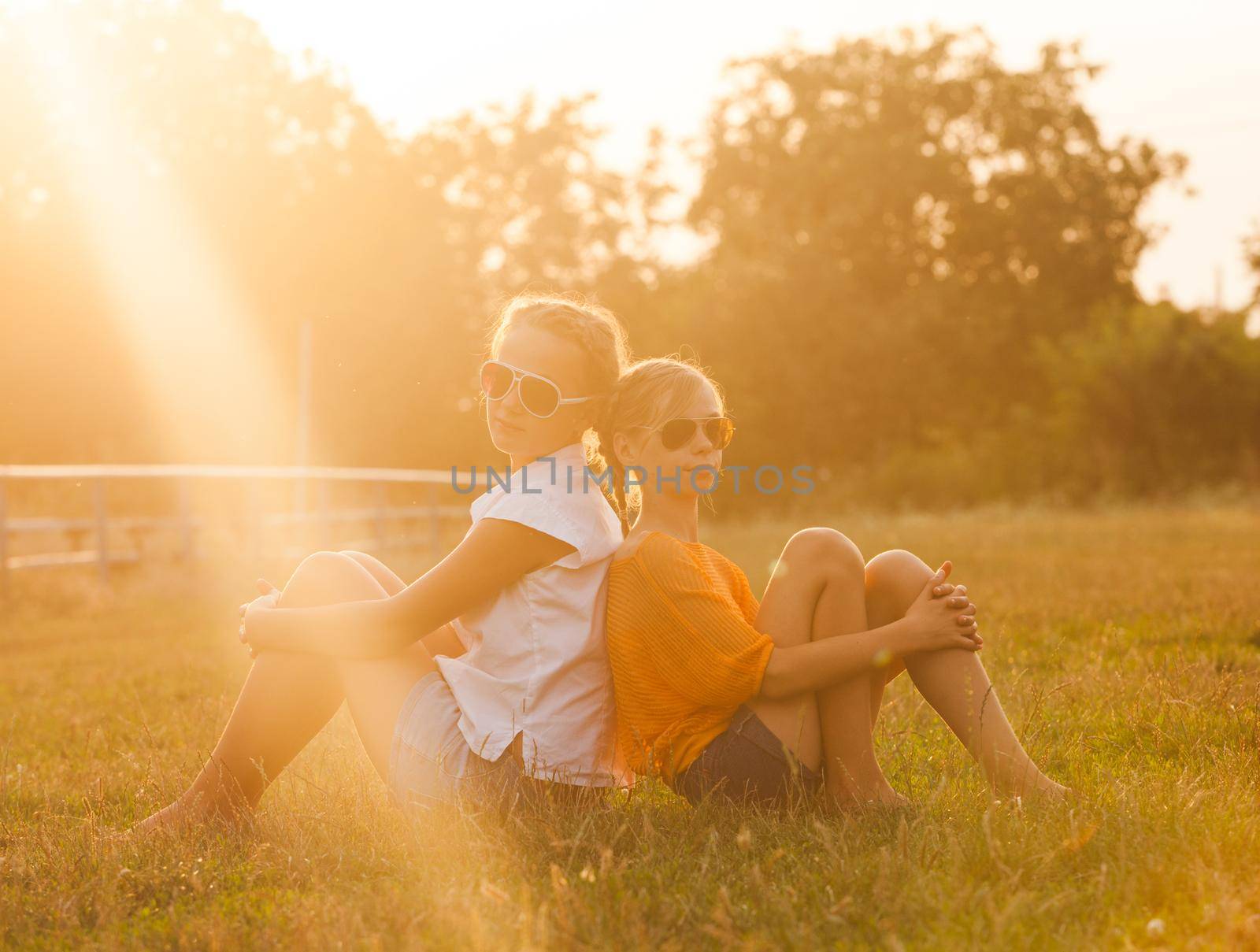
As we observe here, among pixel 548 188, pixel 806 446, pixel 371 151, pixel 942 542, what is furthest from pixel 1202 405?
pixel 371 151

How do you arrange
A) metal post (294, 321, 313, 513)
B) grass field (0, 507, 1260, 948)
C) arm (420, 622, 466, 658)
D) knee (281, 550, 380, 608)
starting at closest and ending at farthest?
1. grass field (0, 507, 1260, 948)
2. knee (281, 550, 380, 608)
3. arm (420, 622, 466, 658)
4. metal post (294, 321, 313, 513)

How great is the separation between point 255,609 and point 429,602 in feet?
1.69

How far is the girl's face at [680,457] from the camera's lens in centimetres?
323

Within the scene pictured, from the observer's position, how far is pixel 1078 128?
36.1 meters

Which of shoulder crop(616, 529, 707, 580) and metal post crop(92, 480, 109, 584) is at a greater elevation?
shoulder crop(616, 529, 707, 580)

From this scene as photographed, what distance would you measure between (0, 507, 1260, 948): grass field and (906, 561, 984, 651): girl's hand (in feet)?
1.30

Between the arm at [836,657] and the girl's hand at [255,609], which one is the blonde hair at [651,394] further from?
the girl's hand at [255,609]

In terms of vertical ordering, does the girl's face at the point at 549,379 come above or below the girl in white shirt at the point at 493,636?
above

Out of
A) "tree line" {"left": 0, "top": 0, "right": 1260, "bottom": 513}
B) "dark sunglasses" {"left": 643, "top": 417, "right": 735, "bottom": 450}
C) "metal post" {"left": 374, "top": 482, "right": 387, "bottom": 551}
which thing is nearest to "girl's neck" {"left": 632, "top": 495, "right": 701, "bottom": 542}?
"dark sunglasses" {"left": 643, "top": 417, "right": 735, "bottom": 450}

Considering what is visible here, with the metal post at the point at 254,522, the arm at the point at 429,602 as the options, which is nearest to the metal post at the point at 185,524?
the metal post at the point at 254,522

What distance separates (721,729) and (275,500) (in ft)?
42.0

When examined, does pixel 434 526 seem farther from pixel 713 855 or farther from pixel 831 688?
pixel 713 855

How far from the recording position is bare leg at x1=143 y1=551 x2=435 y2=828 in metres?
3.28

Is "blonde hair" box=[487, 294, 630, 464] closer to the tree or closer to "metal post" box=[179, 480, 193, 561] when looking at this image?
"metal post" box=[179, 480, 193, 561]
